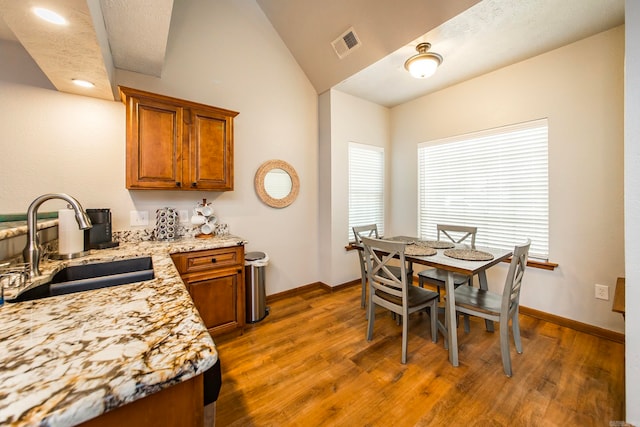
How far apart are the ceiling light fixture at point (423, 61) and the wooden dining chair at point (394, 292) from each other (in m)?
1.74

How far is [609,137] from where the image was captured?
2.25m

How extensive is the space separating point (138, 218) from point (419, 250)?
103 inches

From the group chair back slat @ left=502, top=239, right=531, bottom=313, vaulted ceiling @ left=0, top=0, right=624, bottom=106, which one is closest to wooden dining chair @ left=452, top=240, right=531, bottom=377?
chair back slat @ left=502, top=239, right=531, bottom=313

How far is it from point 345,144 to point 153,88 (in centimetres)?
226

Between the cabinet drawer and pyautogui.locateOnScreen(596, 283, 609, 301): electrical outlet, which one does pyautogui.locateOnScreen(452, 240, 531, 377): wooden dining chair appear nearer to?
pyautogui.locateOnScreen(596, 283, 609, 301): electrical outlet

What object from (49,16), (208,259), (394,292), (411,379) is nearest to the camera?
(49,16)

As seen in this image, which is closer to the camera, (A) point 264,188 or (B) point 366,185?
(A) point 264,188

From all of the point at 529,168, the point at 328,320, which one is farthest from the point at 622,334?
the point at 328,320

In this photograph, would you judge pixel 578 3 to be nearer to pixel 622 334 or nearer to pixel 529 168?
pixel 529 168

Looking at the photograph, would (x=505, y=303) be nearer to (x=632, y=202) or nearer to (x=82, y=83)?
(x=632, y=202)

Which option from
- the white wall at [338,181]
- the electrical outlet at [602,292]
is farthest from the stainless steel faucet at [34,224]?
the electrical outlet at [602,292]

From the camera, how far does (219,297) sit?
229cm

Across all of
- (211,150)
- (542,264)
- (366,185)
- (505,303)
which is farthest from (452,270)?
(211,150)

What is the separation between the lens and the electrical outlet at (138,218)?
235 cm
